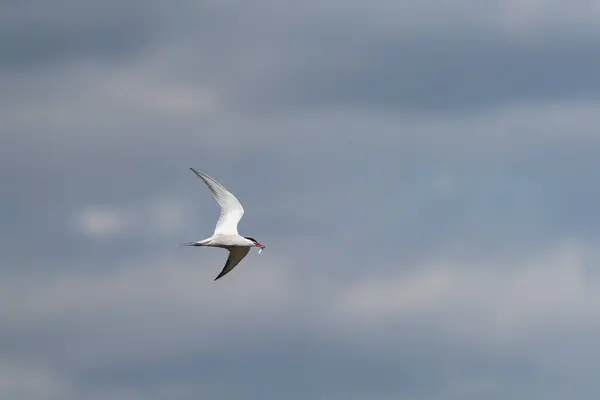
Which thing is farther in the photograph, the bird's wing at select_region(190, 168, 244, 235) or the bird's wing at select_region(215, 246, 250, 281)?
the bird's wing at select_region(215, 246, 250, 281)

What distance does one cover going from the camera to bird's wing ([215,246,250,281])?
449 feet

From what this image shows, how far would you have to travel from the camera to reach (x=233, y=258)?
13788 centimetres

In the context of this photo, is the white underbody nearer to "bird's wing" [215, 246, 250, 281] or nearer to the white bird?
the white bird

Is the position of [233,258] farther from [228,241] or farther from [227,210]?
[228,241]

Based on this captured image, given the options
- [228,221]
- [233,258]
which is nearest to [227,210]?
[228,221]

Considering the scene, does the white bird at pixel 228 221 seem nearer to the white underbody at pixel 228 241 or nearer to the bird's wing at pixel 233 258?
the white underbody at pixel 228 241

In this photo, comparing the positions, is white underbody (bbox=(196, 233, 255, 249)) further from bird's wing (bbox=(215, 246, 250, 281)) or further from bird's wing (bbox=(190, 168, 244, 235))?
bird's wing (bbox=(215, 246, 250, 281))

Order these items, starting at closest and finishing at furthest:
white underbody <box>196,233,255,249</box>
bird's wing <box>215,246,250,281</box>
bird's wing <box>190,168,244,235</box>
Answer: white underbody <box>196,233,255,249</box>, bird's wing <box>190,168,244,235</box>, bird's wing <box>215,246,250,281</box>

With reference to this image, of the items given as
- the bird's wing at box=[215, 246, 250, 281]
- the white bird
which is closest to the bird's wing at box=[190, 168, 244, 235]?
the white bird

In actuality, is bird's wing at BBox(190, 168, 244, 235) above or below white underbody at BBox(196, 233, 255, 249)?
above

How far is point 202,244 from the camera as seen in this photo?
422ft

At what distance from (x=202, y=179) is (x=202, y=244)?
4373 millimetres

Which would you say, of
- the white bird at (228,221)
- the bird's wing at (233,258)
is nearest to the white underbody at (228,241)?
the white bird at (228,221)

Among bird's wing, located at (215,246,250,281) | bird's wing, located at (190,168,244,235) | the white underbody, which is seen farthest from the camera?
bird's wing, located at (215,246,250,281)
